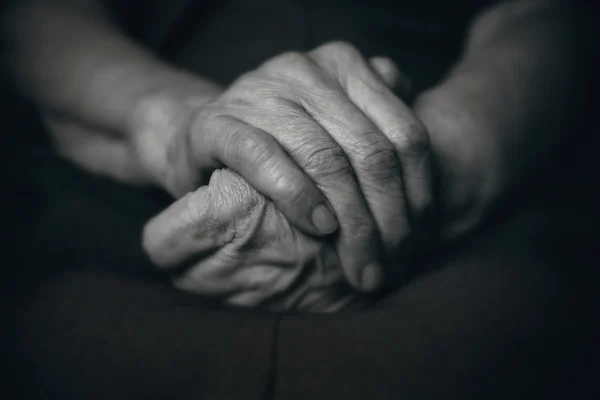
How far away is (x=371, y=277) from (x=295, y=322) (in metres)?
0.10

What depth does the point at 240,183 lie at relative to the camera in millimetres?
547

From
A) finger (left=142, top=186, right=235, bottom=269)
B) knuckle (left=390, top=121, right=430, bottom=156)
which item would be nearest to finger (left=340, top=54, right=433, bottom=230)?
knuckle (left=390, top=121, right=430, bottom=156)

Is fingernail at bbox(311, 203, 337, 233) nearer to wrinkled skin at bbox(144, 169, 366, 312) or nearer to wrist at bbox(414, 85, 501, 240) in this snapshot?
wrinkled skin at bbox(144, 169, 366, 312)

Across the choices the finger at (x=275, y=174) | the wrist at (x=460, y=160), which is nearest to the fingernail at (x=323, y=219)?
the finger at (x=275, y=174)

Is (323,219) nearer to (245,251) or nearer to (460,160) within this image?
(245,251)

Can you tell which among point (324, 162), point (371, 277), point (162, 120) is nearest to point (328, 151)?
point (324, 162)

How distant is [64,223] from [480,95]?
2.23 feet

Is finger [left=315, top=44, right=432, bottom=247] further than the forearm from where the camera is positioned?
No

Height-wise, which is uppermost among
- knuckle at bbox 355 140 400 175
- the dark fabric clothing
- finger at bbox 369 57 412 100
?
finger at bbox 369 57 412 100

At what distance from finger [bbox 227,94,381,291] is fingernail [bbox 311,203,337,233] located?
0.01m

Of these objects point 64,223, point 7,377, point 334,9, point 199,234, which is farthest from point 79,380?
point 334,9

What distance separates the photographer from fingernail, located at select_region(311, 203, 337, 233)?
51 cm

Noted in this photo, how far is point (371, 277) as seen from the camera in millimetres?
560

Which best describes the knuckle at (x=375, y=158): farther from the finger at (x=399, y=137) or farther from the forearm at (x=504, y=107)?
the forearm at (x=504, y=107)
